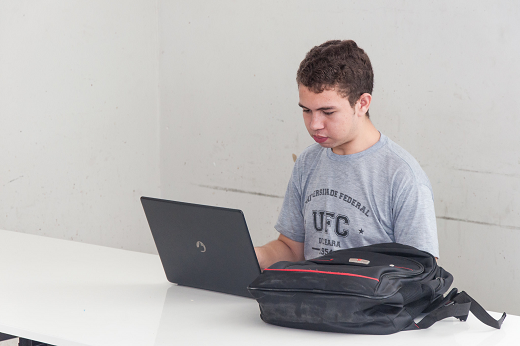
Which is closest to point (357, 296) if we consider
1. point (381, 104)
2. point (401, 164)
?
point (401, 164)

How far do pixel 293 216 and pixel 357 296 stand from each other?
2.26ft

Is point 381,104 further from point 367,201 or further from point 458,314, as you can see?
point 458,314

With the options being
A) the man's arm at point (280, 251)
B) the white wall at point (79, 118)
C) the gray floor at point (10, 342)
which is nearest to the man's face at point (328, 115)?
the man's arm at point (280, 251)

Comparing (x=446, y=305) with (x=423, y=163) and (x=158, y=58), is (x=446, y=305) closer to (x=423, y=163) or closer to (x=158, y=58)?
(x=423, y=163)

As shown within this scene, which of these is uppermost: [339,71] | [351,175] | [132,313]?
[339,71]

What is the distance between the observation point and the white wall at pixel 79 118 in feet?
7.76

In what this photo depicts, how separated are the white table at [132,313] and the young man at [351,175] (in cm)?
29

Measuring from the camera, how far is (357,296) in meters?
0.99

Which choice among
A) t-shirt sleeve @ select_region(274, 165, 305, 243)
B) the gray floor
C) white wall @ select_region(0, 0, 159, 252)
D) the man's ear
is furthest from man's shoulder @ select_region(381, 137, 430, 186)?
the gray floor

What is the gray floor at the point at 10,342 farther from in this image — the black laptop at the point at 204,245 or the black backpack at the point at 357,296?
the black backpack at the point at 357,296

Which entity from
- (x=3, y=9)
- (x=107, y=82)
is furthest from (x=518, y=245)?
(x=3, y=9)

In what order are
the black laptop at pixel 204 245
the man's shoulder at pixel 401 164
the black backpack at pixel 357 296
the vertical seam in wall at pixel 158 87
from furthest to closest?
the vertical seam in wall at pixel 158 87 → the man's shoulder at pixel 401 164 → the black laptop at pixel 204 245 → the black backpack at pixel 357 296

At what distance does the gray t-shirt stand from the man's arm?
0.04 m

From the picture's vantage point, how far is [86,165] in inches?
107
